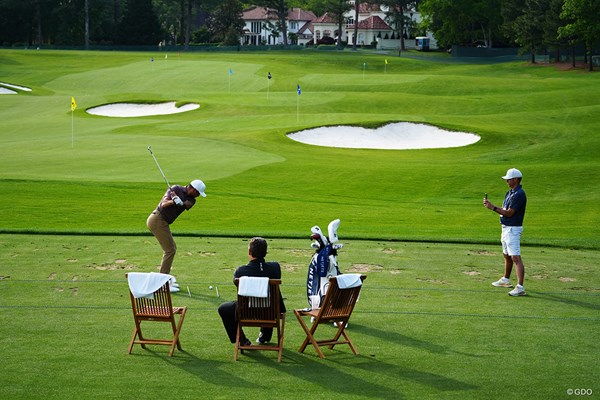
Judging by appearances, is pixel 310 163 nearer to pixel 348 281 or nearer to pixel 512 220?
pixel 512 220

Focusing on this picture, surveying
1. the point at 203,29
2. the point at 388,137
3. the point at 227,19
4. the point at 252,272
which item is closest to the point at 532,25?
the point at 388,137

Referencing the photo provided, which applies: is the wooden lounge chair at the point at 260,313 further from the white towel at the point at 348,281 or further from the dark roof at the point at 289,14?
the dark roof at the point at 289,14

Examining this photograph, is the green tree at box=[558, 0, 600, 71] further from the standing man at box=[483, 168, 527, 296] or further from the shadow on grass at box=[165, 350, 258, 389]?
the shadow on grass at box=[165, 350, 258, 389]

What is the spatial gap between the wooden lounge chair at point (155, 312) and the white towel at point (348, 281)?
2.20m

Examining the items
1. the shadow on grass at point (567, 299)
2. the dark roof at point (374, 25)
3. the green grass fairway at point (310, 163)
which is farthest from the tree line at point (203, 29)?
the shadow on grass at point (567, 299)

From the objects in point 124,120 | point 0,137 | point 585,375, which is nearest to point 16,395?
point 585,375

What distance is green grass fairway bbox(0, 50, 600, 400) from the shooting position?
10617mm

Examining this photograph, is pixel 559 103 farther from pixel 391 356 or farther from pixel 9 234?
pixel 391 356

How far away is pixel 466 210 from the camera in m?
28.1

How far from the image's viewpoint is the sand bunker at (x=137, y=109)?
5684 centimetres

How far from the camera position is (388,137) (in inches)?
1716

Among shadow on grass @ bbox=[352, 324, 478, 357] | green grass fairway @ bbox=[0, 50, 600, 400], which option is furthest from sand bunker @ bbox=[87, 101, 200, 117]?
shadow on grass @ bbox=[352, 324, 478, 357]

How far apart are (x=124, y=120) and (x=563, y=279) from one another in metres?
38.7

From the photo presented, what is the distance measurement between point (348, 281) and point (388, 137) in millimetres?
32662
